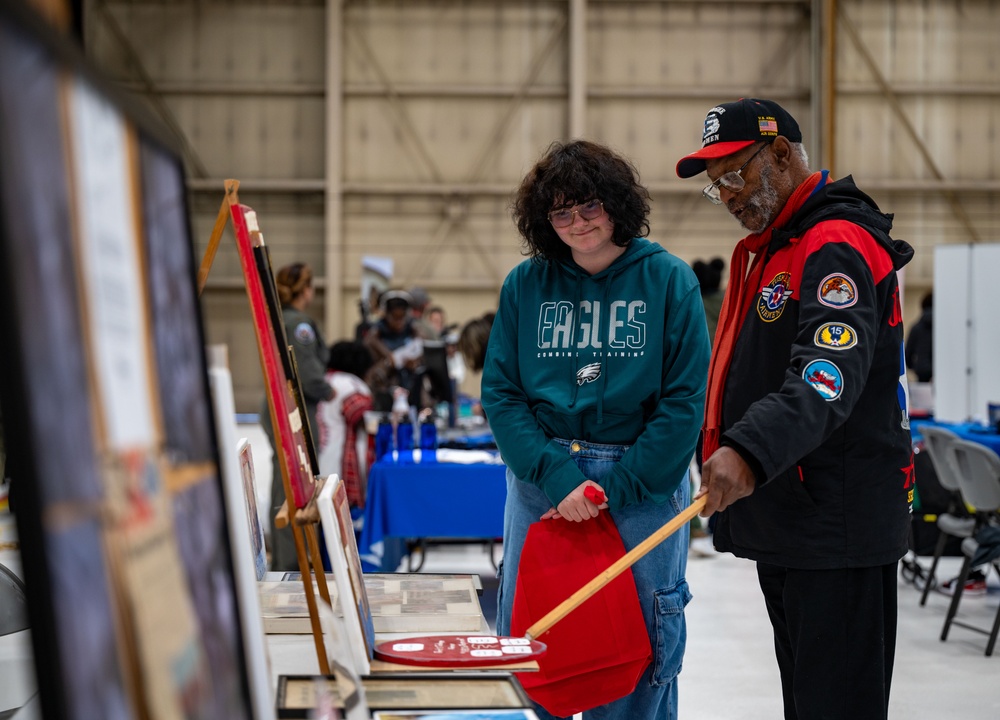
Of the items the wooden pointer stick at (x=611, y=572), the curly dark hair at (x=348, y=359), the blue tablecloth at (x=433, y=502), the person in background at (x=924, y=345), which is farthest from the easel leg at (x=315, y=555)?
the person in background at (x=924, y=345)

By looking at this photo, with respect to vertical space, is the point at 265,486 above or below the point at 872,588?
below

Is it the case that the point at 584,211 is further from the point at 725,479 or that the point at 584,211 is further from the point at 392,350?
the point at 392,350

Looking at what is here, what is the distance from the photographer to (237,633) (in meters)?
0.63

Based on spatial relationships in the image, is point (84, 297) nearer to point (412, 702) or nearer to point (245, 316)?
point (412, 702)

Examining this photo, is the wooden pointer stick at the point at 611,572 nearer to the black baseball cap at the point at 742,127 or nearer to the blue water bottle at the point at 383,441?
the black baseball cap at the point at 742,127

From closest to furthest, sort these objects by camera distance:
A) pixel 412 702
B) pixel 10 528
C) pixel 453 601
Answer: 1. pixel 412 702
2. pixel 453 601
3. pixel 10 528

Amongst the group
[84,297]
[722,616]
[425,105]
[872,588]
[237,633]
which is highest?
[425,105]

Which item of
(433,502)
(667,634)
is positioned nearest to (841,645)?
(667,634)

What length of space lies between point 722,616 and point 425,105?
953 centimetres

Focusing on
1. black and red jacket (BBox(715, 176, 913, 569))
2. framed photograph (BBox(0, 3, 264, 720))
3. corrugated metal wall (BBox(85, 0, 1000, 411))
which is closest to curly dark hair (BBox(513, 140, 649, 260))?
black and red jacket (BBox(715, 176, 913, 569))

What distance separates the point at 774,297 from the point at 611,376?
11.5 inches

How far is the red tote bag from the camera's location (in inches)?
64.4

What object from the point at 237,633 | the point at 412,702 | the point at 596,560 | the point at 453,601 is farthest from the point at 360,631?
the point at 596,560

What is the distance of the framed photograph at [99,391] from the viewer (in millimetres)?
382
